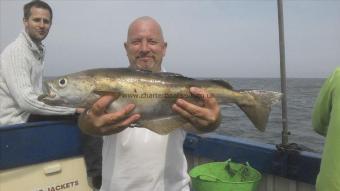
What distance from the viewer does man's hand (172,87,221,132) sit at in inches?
128

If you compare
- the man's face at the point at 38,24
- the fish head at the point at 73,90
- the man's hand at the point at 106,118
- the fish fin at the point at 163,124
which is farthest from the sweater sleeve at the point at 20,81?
the fish fin at the point at 163,124

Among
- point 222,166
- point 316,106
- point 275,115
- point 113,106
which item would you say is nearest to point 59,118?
point 222,166

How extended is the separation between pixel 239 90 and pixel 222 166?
9.09 feet

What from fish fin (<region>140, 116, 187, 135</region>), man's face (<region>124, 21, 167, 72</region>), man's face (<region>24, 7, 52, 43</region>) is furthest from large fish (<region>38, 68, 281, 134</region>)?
man's face (<region>24, 7, 52, 43</region>)

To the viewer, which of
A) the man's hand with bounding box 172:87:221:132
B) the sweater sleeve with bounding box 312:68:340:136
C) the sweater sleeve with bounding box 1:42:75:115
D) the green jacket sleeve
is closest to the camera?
the man's hand with bounding box 172:87:221:132

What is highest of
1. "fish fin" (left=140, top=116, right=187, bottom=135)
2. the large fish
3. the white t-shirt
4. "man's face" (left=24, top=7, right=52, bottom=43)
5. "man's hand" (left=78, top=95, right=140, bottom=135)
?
"man's face" (left=24, top=7, right=52, bottom=43)

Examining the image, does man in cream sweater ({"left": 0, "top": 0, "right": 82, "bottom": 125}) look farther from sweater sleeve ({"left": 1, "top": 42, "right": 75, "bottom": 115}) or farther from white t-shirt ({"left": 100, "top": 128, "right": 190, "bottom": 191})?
white t-shirt ({"left": 100, "top": 128, "right": 190, "bottom": 191})

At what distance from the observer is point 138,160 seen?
3.62 metres

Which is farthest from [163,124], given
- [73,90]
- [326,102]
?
[326,102]

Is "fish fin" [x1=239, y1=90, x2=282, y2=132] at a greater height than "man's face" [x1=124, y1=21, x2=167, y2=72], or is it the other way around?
"man's face" [x1=124, y1=21, x2=167, y2=72]

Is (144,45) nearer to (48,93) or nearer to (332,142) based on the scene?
(48,93)

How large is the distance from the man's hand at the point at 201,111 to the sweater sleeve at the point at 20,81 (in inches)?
106

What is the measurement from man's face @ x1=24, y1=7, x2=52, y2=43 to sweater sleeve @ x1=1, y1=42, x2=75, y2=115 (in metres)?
0.51

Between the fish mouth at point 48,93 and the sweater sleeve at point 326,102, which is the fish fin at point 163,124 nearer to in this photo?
the fish mouth at point 48,93
